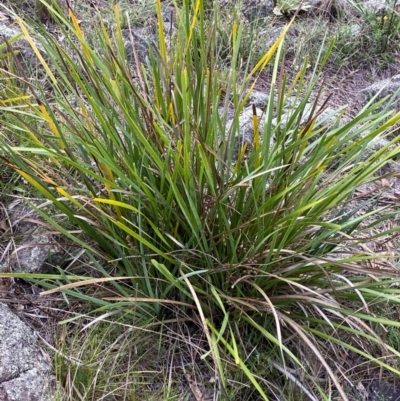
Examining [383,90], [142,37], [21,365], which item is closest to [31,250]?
[21,365]

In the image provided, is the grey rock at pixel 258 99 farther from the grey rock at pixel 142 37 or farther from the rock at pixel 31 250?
the rock at pixel 31 250

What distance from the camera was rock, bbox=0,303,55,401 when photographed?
1.46 meters

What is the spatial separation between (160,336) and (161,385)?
15 cm

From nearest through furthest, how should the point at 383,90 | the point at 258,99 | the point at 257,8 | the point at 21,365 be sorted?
the point at 21,365 → the point at 258,99 → the point at 383,90 → the point at 257,8

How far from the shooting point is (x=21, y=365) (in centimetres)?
152

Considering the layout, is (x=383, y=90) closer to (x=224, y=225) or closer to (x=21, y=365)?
(x=224, y=225)

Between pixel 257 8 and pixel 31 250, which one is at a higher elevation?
pixel 257 8

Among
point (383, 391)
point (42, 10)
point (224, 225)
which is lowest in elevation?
point (383, 391)

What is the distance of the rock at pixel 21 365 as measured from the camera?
4.81 ft

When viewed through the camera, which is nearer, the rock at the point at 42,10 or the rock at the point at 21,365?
the rock at the point at 21,365

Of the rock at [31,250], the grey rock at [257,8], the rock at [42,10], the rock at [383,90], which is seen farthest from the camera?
the grey rock at [257,8]

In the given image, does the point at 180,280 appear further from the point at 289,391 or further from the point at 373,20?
the point at 373,20

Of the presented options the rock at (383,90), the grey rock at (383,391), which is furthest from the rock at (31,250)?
the rock at (383,90)

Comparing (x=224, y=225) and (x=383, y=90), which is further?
(x=383, y=90)
